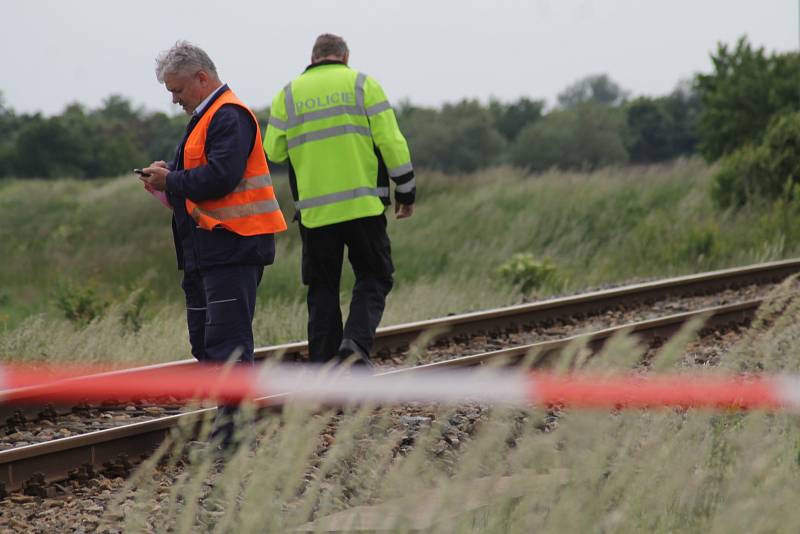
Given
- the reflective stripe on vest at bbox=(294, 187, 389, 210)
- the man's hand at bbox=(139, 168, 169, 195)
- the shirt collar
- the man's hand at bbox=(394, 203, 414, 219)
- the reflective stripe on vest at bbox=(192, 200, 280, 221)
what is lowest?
the man's hand at bbox=(394, 203, 414, 219)

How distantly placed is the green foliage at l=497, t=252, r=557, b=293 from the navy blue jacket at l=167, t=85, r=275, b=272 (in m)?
7.69

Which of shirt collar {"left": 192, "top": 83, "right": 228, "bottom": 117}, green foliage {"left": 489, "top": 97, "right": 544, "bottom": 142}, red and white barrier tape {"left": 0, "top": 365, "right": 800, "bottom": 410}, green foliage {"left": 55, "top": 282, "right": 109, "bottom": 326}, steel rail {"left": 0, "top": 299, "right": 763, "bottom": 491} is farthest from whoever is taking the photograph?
green foliage {"left": 489, "top": 97, "right": 544, "bottom": 142}

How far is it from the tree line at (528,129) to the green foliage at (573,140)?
2.4 inches

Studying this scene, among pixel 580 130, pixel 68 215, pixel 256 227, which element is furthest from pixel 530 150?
pixel 256 227

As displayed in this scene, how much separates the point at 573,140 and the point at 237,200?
58.5 m

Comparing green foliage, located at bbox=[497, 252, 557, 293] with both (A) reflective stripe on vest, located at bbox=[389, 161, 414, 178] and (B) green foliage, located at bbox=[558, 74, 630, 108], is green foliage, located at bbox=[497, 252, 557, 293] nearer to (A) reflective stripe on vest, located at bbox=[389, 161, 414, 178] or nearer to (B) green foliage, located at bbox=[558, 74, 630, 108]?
(A) reflective stripe on vest, located at bbox=[389, 161, 414, 178]

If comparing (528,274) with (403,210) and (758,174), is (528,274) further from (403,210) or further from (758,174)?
(758,174)

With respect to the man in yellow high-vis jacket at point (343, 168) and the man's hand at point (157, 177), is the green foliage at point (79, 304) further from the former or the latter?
the man's hand at point (157, 177)

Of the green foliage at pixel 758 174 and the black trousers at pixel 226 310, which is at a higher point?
the black trousers at pixel 226 310

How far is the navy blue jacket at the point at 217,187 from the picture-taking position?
206 inches

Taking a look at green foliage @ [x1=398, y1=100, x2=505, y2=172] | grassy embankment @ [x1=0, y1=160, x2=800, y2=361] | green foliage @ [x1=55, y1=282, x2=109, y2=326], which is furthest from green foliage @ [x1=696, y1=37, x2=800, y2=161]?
green foliage @ [x1=398, y1=100, x2=505, y2=172]

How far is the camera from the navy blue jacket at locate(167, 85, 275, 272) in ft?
17.2

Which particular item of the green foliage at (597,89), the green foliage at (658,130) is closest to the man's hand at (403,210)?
the green foliage at (658,130)

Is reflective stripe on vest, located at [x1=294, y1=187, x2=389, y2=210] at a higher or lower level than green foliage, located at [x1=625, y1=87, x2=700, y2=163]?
Result: higher
